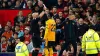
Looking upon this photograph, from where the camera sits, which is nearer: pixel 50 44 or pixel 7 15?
pixel 50 44

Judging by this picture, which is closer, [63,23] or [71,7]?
[63,23]

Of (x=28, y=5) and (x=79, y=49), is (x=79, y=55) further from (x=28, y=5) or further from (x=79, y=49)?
(x=28, y=5)

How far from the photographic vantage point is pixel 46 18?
18172 millimetres

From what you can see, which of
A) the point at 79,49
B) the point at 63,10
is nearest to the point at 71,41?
the point at 79,49

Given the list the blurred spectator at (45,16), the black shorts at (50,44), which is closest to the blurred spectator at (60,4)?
the blurred spectator at (45,16)

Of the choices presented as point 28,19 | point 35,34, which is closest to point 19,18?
point 28,19

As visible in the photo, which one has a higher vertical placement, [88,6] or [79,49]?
[88,6]

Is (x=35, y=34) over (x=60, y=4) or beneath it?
beneath

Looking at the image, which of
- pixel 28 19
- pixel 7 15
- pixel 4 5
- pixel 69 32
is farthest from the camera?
pixel 7 15

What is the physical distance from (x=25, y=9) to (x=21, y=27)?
1692mm

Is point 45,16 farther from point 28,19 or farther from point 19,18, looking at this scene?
point 19,18

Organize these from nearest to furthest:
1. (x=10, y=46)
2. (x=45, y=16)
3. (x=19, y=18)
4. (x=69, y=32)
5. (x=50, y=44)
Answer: (x=50, y=44), (x=69, y=32), (x=45, y=16), (x=10, y=46), (x=19, y=18)

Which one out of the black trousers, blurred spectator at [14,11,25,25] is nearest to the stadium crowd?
blurred spectator at [14,11,25,25]

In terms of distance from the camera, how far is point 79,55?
17.8m
